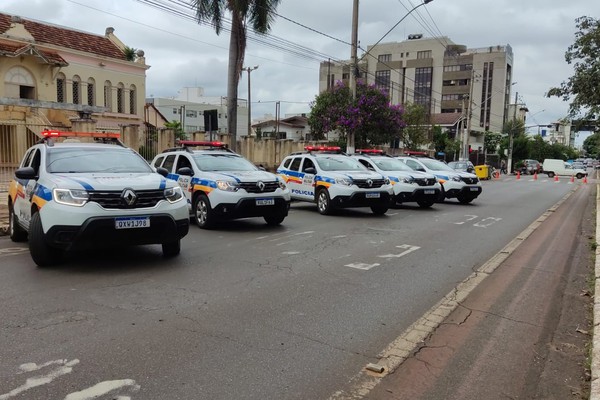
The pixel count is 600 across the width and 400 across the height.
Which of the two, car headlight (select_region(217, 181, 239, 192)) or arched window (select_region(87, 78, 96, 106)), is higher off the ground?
arched window (select_region(87, 78, 96, 106))

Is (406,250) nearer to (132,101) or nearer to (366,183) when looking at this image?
(366,183)

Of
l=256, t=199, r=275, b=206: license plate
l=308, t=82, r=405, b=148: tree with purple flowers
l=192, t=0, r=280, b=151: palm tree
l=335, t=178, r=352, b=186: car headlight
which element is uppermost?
l=192, t=0, r=280, b=151: palm tree

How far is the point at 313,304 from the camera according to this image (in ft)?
18.2

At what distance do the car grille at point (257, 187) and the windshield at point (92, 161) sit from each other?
2.59 metres

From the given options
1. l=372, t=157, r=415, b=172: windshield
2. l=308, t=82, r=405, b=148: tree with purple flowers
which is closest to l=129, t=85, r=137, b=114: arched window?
l=308, t=82, r=405, b=148: tree with purple flowers

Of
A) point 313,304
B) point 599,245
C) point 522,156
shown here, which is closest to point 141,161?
point 313,304

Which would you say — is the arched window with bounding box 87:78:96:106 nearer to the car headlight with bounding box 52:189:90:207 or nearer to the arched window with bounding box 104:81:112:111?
the arched window with bounding box 104:81:112:111

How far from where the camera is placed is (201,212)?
10766 mm

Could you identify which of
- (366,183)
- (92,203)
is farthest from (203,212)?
(366,183)

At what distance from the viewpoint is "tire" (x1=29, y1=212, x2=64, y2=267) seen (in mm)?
6516

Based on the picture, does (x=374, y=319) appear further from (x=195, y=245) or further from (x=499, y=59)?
(x=499, y=59)

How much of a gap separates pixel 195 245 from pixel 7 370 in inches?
200

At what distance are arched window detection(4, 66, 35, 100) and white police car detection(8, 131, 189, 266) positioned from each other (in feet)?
71.8

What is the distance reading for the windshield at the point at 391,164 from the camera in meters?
16.7
